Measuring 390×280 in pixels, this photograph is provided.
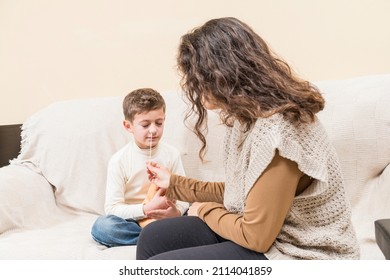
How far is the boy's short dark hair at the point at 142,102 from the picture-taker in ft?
4.35

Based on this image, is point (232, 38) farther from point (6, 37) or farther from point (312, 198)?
point (6, 37)

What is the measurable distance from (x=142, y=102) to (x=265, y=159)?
562 mm

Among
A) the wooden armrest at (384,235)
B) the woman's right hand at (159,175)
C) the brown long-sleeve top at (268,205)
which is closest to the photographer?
the wooden armrest at (384,235)

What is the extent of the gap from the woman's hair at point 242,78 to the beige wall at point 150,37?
0.56 meters

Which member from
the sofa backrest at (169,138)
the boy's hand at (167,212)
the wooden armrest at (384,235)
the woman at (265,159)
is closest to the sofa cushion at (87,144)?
the sofa backrest at (169,138)

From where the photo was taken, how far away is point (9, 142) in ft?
5.66

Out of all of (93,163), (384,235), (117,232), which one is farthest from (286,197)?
(93,163)

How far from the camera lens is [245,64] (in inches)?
36.7

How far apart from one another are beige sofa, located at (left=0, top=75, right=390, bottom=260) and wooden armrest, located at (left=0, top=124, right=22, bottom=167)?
0.05 metres

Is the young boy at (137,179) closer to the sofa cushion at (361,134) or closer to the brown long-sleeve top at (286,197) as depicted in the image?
the brown long-sleeve top at (286,197)

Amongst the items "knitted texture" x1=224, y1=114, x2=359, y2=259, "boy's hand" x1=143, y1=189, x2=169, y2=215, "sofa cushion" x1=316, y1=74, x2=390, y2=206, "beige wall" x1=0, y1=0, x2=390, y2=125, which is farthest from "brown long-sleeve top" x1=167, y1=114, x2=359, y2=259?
"beige wall" x1=0, y1=0, x2=390, y2=125

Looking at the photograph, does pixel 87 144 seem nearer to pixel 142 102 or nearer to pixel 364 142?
pixel 142 102
